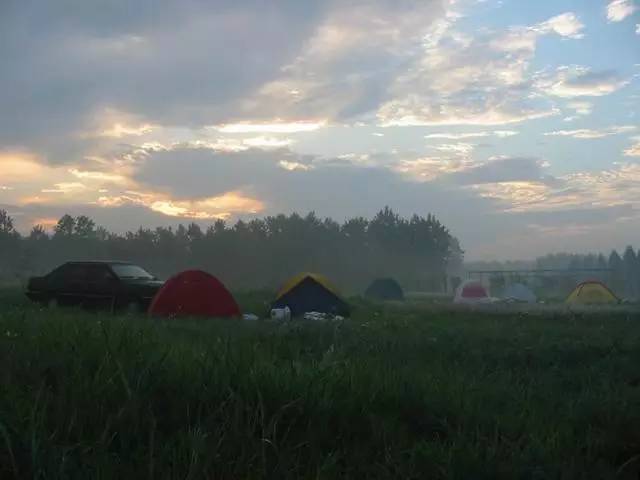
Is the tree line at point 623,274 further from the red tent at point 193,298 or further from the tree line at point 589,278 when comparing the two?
the red tent at point 193,298

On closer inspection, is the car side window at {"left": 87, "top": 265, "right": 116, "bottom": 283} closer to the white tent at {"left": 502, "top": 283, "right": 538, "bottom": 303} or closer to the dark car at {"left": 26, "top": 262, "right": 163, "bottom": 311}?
the dark car at {"left": 26, "top": 262, "right": 163, "bottom": 311}

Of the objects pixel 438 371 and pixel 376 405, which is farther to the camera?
pixel 438 371

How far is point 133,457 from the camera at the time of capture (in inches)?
132

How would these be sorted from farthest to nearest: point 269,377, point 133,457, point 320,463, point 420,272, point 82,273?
point 420,272 < point 82,273 < point 269,377 < point 320,463 < point 133,457

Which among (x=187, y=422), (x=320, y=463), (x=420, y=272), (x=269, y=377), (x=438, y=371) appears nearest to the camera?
(x=320, y=463)

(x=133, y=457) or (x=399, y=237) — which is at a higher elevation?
(x=399, y=237)

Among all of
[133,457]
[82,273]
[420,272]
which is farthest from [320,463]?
[420,272]

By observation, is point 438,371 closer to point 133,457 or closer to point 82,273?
point 133,457

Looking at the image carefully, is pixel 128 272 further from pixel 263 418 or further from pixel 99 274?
pixel 263 418

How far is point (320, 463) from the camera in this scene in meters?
3.60

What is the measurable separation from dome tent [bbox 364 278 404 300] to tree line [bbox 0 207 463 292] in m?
15.3

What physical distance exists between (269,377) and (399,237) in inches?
2696

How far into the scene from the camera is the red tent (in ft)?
48.1

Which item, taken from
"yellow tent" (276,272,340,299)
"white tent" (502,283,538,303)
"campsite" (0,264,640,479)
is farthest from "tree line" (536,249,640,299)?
"campsite" (0,264,640,479)
